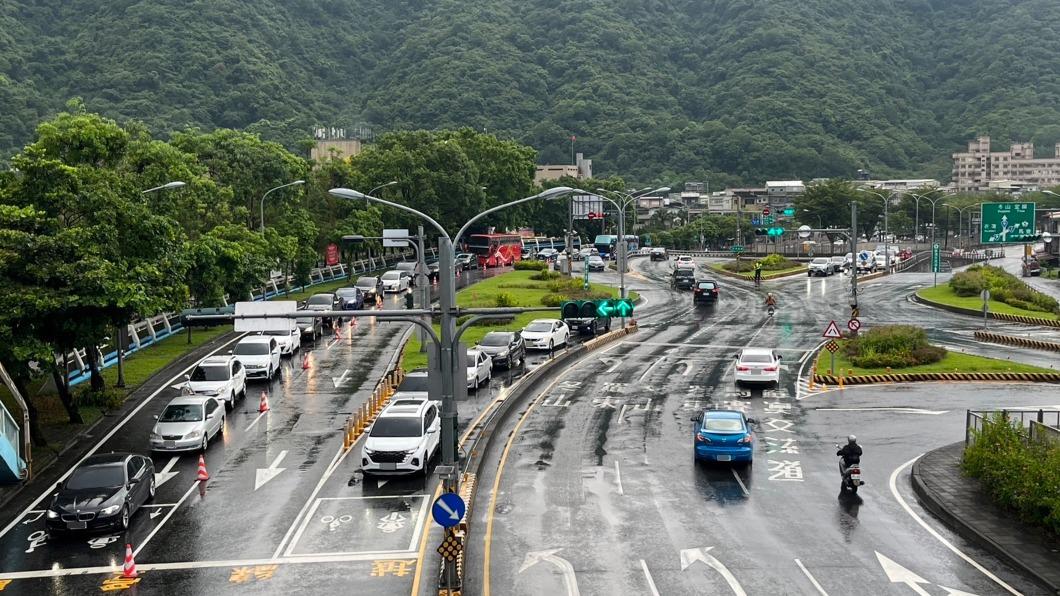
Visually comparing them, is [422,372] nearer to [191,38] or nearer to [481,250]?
[481,250]

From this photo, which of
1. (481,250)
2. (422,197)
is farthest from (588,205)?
(422,197)

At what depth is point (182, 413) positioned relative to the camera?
33250 millimetres

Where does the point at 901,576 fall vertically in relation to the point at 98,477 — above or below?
below

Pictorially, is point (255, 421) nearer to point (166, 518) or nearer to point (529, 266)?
point (166, 518)

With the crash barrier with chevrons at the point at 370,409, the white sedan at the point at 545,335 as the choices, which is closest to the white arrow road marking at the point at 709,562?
the crash barrier with chevrons at the point at 370,409

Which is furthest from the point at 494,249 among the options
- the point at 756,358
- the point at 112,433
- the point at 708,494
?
the point at 708,494

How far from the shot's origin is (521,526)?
24.9 metres

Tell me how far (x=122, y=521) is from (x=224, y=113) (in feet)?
470

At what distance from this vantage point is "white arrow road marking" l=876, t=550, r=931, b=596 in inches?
808

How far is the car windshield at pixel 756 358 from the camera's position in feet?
142

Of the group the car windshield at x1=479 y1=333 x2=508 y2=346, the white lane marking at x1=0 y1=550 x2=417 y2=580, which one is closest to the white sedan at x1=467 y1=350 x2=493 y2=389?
the car windshield at x1=479 y1=333 x2=508 y2=346

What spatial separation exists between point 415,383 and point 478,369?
4552 mm

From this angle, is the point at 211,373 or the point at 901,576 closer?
the point at 901,576

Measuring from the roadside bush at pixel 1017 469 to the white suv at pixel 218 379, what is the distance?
25.1 m
